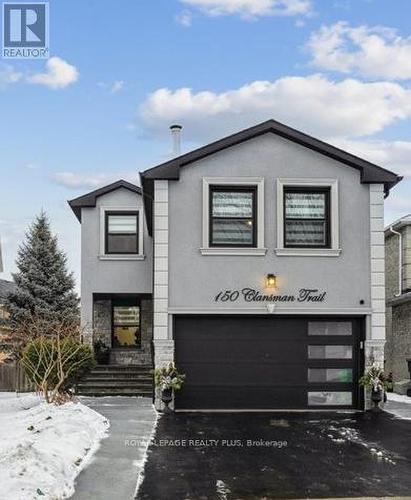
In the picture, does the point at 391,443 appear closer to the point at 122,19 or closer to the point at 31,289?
the point at 122,19

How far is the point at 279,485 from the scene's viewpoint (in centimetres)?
680

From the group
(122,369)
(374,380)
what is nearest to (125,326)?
(122,369)

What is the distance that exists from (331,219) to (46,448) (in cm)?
799

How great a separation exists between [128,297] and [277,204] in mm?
7877

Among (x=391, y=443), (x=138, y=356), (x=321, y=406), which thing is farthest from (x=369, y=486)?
(x=138, y=356)

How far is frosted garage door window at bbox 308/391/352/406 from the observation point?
13.1 metres

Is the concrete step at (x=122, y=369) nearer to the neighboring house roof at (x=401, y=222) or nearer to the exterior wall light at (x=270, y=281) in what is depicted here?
the exterior wall light at (x=270, y=281)

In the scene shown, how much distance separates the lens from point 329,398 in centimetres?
1316

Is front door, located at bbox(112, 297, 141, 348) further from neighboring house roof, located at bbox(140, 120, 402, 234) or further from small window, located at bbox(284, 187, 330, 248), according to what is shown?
small window, located at bbox(284, 187, 330, 248)

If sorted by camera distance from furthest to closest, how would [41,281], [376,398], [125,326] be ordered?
1. [41,281]
2. [125,326]
3. [376,398]

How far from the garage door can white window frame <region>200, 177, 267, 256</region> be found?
55.4 inches

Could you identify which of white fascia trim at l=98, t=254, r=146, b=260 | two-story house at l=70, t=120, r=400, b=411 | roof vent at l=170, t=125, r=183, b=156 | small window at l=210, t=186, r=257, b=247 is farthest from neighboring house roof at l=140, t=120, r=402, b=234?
white fascia trim at l=98, t=254, r=146, b=260

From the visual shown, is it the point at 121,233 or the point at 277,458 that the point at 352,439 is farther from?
the point at 121,233

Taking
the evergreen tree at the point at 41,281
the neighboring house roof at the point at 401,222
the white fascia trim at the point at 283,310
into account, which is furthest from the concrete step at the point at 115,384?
the evergreen tree at the point at 41,281
